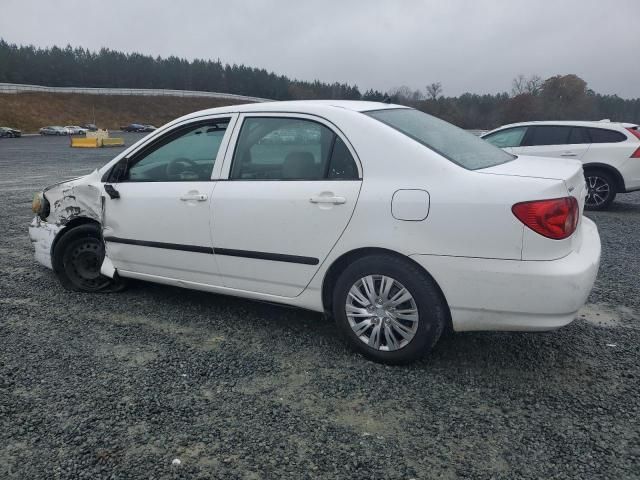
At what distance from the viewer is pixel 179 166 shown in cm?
377

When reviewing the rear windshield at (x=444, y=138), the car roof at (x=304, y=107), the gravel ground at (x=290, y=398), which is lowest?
the gravel ground at (x=290, y=398)

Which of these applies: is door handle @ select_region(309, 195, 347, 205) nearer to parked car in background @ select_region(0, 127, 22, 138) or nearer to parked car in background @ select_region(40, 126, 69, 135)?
parked car in background @ select_region(0, 127, 22, 138)

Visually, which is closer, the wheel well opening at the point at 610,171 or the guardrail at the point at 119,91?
the wheel well opening at the point at 610,171

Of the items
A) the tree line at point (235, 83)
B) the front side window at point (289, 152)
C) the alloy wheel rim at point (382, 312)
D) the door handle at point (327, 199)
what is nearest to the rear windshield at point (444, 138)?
the front side window at point (289, 152)

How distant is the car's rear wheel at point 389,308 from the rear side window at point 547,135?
7.44 metres

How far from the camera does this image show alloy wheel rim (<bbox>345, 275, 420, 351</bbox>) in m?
2.91

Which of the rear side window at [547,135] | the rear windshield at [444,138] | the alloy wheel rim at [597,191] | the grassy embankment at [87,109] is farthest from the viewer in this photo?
the grassy embankment at [87,109]

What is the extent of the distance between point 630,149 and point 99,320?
851 centimetres

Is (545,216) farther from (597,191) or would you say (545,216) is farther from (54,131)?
(54,131)

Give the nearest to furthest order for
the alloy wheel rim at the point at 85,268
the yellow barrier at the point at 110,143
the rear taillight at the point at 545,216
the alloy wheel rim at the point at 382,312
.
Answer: the rear taillight at the point at 545,216, the alloy wheel rim at the point at 382,312, the alloy wheel rim at the point at 85,268, the yellow barrier at the point at 110,143

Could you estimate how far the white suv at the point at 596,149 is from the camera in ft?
27.8

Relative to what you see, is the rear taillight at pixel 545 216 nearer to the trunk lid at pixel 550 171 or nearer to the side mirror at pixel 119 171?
the trunk lid at pixel 550 171

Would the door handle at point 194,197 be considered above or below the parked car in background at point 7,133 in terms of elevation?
below

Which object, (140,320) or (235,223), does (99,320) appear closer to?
(140,320)
